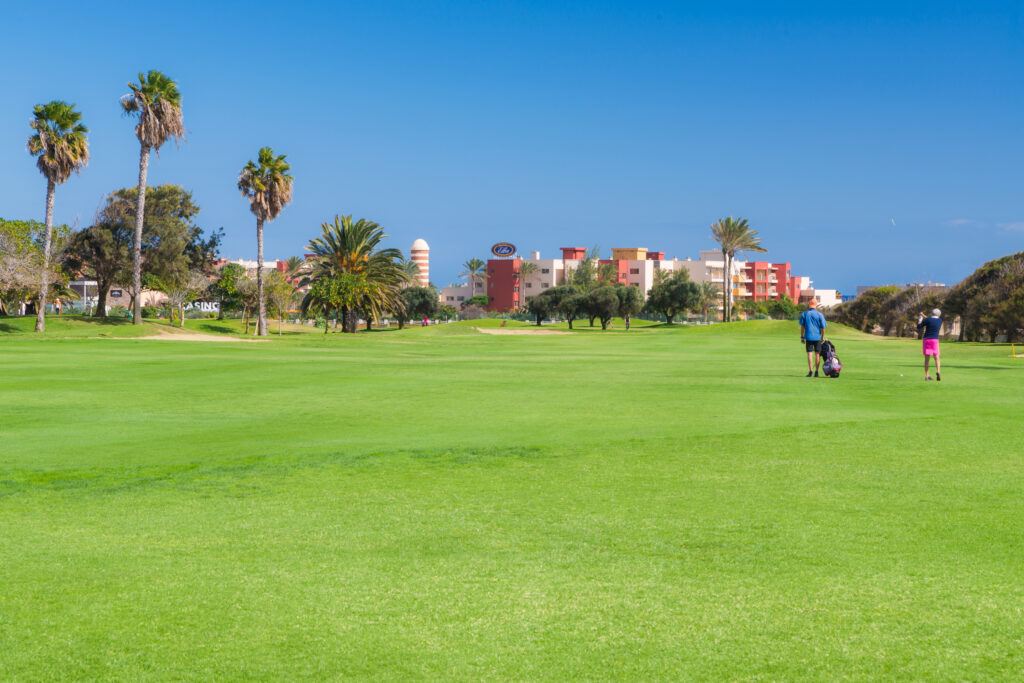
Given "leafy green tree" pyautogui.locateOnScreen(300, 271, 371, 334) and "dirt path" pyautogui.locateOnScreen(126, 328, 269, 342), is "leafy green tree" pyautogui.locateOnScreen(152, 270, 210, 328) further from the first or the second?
"dirt path" pyautogui.locateOnScreen(126, 328, 269, 342)

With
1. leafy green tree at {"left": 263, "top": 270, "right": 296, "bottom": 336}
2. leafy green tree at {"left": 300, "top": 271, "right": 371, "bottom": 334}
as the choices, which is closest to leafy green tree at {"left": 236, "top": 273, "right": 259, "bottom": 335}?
leafy green tree at {"left": 263, "top": 270, "right": 296, "bottom": 336}

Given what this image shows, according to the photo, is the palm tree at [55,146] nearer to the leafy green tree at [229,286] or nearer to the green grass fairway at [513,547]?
the leafy green tree at [229,286]

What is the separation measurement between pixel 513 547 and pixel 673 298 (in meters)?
137

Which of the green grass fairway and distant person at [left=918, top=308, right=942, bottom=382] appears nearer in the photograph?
the green grass fairway

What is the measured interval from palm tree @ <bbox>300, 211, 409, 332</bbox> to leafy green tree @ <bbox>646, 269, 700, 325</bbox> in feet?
177

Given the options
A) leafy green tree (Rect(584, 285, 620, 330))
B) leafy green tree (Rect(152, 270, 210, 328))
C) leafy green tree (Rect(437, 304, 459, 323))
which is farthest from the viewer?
leafy green tree (Rect(437, 304, 459, 323))

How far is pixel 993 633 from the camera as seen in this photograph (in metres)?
5.60

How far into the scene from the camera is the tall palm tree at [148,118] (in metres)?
70.9

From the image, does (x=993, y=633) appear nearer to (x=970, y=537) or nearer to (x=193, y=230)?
(x=970, y=537)

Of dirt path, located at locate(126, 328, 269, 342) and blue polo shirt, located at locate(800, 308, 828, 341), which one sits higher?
blue polo shirt, located at locate(800, 308, 828, 341)

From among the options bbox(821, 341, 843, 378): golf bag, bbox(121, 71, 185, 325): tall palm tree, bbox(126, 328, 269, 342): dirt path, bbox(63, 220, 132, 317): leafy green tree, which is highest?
bbox(121, 71, 185, 325): tall palm tree

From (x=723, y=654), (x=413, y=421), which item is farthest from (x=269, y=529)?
(x=413, y=421)

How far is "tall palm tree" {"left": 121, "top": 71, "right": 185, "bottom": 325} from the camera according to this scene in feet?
233

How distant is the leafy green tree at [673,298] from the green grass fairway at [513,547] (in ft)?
410
